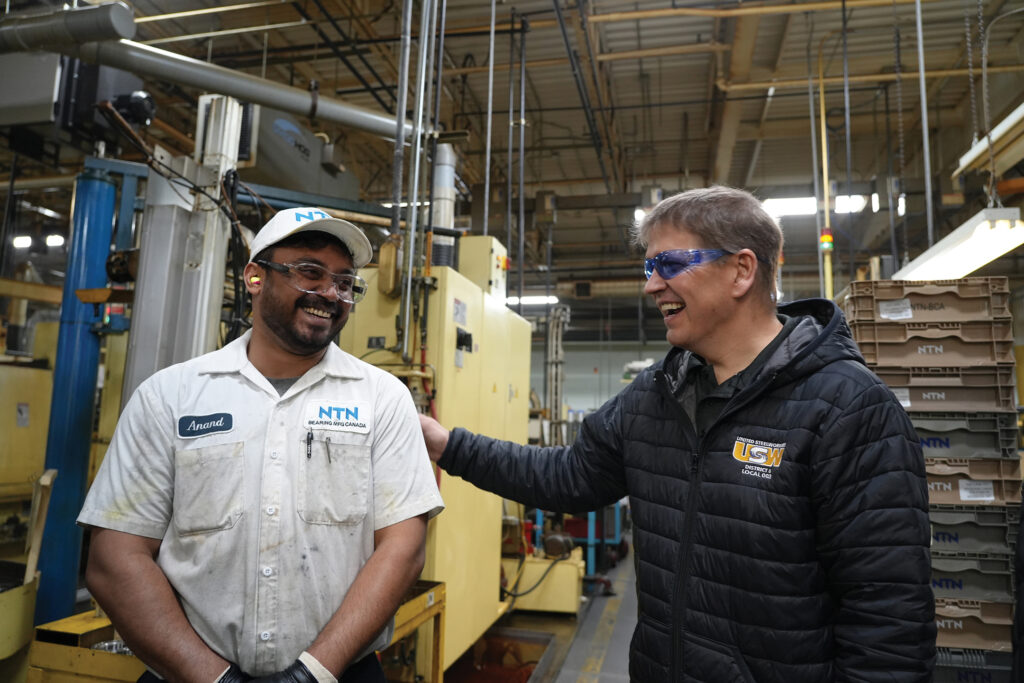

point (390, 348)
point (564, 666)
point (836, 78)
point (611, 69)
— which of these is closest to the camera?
point (390, 348)

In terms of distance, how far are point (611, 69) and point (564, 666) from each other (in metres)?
5.94

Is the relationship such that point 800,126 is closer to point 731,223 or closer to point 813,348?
point 731,223

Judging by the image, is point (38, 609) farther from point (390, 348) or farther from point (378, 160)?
point (378, 160)

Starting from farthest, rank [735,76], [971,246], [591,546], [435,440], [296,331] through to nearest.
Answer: [591,546], [735,76], [971,246], [435,440], [296,331]

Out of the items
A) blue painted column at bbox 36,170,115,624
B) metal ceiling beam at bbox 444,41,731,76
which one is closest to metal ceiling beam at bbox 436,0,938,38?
metal ceiling beam at bbox 444,41,731,76

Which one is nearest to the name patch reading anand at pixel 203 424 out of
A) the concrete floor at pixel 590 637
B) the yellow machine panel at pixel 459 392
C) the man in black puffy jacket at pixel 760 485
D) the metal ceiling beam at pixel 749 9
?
the man in black puffy jacket at pixel 760 485

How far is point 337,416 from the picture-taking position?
4.92 ft

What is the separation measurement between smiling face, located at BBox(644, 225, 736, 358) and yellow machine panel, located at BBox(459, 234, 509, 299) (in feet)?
9.01

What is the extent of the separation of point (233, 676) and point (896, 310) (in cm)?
346

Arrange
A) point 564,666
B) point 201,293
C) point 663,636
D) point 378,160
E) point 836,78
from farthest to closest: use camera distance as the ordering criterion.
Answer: point 378,160 < point 836,78 < point 564,666 < point 201,293 < point 663,636

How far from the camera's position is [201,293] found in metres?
2.76

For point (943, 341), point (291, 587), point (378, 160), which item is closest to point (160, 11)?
point (378, 160)

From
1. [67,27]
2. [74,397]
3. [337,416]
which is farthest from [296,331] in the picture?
[67,27]

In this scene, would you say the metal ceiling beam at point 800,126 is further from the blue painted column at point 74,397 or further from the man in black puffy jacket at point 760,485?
the man in black puffy jacket at point 760,485
